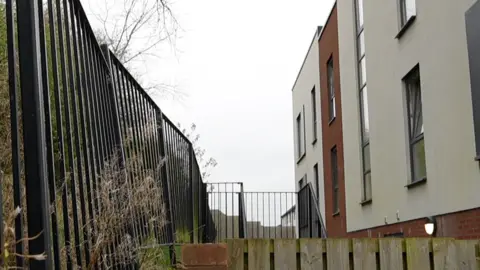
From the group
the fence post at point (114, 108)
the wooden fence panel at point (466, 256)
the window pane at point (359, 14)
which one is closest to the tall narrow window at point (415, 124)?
the window pane at point (359, 14)

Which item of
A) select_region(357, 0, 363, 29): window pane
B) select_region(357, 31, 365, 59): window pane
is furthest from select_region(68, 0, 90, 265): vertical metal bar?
select_region(357, 0, 363, 29): window pane

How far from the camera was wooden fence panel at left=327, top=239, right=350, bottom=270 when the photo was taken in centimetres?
391

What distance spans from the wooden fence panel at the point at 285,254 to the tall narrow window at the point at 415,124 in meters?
5.62

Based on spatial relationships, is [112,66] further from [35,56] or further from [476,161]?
[476,161]

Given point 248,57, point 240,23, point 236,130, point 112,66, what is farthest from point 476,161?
point 236,130

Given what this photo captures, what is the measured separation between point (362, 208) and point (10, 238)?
11419 mm

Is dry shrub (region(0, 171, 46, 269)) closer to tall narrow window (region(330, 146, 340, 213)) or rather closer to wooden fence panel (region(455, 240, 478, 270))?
wooden fence panel (region(455, 240, 478, 270))

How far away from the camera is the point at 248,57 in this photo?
14.5 m

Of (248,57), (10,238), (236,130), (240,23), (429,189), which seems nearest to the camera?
(10,238)

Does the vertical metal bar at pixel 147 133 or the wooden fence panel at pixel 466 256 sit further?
the vertical metal bar at pixel 147 133

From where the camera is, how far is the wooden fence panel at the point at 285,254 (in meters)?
3.93

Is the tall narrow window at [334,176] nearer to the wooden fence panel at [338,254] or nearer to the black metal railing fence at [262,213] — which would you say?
the black metal railing fence at [262,213]

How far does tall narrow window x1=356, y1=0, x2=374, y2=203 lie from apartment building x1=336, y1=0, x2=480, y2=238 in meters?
Result: 0.02

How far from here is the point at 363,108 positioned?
1294 centimetres
